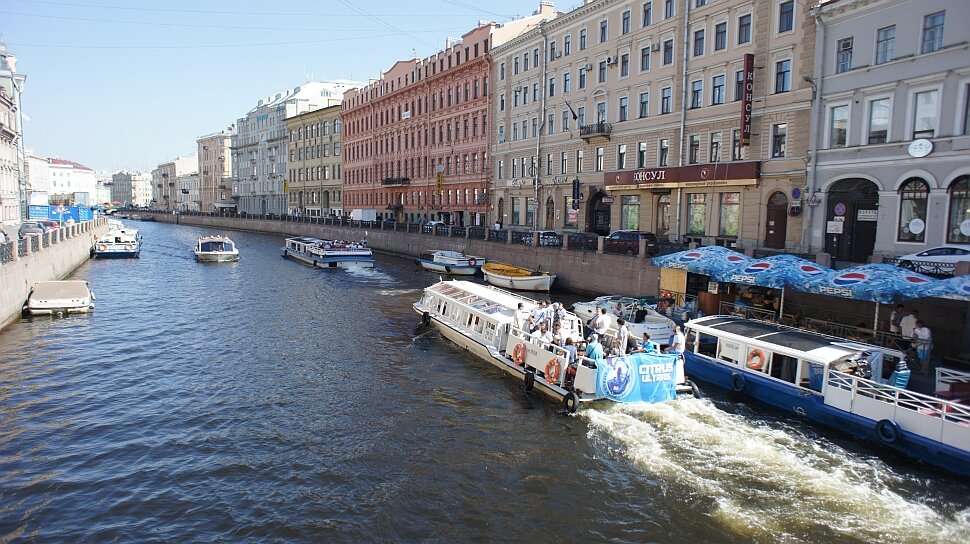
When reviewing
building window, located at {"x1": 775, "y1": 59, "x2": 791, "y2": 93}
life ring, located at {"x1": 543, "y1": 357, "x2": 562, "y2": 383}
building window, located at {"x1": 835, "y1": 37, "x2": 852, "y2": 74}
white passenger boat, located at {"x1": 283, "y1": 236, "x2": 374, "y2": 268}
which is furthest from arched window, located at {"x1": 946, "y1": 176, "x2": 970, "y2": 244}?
white passenger boat, located at {"x1": 283, "y1": 236, "x2": 374, "y2": 268}

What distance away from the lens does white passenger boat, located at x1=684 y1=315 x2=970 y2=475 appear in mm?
13219

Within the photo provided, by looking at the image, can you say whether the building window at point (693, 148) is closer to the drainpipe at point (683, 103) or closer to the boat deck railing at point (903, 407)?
the drainpipe at point (683, 103)

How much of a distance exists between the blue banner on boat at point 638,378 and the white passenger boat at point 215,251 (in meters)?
44.6

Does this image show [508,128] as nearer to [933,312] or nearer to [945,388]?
[933,312]

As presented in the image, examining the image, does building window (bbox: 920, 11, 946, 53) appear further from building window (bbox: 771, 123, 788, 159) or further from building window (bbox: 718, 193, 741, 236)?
building window (bbox: 718, 193, 741, 236)

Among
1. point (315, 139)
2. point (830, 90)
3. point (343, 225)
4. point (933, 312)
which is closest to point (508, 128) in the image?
point (343, 225)

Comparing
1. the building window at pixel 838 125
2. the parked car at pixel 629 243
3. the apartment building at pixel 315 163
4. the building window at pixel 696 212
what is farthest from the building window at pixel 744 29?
the apartment building at pixel 315 163

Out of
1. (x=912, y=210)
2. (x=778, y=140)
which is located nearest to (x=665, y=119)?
(x=778, y=140)

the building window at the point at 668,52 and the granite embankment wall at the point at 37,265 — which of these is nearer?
the granite embankment wall at the point at 37,265

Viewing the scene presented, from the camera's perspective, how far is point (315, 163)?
106688 millimetres

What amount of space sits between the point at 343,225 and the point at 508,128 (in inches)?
1060

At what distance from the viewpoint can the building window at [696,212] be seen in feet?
127

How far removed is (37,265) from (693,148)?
→ 35930 mm

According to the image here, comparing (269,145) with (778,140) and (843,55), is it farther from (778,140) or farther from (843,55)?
(843,55)
